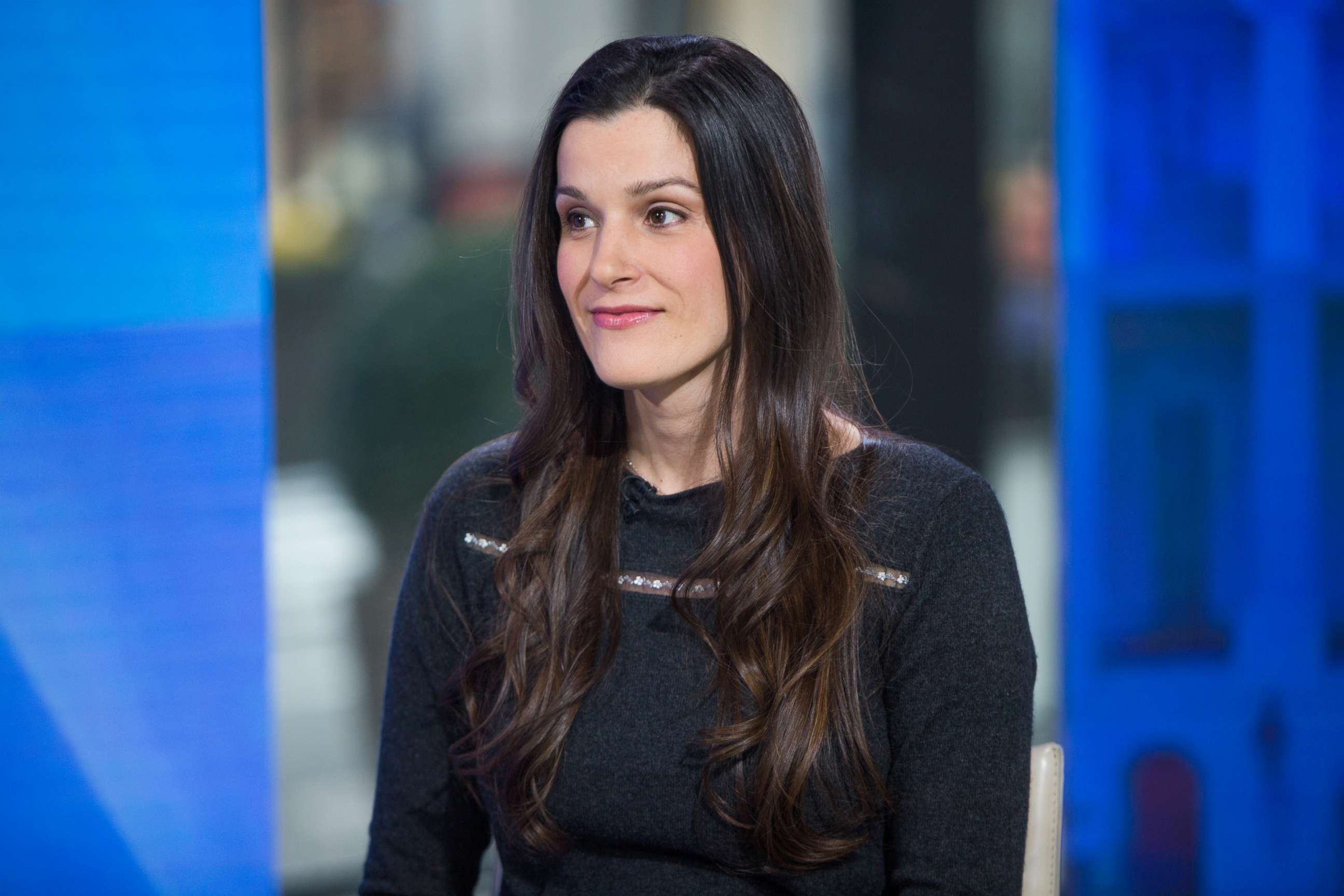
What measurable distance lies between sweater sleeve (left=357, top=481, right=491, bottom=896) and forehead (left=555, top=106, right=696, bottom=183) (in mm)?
533

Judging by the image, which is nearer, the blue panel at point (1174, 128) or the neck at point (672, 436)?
the neck at point (672, 436)

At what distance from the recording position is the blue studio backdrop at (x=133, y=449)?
1.97m

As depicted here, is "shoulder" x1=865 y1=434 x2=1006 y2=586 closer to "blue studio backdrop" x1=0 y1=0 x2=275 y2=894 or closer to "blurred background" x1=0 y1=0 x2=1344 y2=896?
"blurred background" x1=0 y1=0 x2=1344 y2=896

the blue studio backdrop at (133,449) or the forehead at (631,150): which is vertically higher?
the forehead at (631,150)

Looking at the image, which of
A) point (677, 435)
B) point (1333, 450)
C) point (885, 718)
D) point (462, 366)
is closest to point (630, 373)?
point (677, 435)

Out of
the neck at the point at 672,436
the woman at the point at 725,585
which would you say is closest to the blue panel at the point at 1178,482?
the woman at the point at 725,585

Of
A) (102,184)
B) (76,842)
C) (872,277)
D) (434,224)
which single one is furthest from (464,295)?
(76,842)

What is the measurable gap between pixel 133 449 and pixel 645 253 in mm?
937

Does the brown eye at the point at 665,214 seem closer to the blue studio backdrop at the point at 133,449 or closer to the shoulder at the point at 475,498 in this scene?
the shoulder at the point at 475,498

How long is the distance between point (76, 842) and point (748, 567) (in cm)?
116

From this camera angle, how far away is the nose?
159 centimetres

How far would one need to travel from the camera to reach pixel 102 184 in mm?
1983

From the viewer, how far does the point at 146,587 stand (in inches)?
80.7

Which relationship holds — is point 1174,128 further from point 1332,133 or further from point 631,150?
point 631,150
